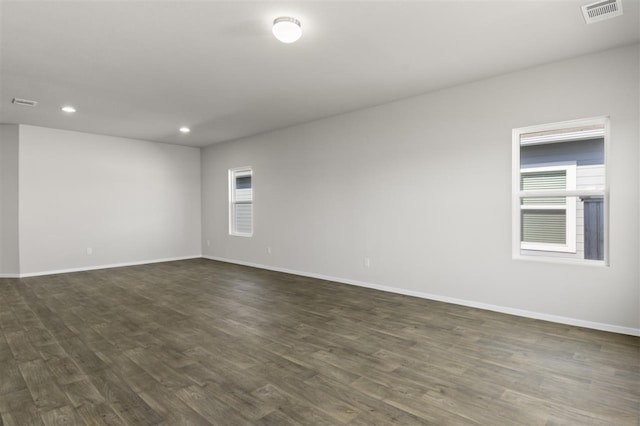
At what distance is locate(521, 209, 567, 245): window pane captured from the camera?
3.79m

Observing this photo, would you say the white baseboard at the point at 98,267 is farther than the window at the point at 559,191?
Yes

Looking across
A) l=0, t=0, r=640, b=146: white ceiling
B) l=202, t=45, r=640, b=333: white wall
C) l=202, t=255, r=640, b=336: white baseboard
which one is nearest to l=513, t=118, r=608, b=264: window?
l=202, t=45, r=640, b=333: white wall

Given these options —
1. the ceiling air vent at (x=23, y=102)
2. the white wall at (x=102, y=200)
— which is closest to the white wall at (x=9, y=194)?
the white wall at (x=102, y=200)

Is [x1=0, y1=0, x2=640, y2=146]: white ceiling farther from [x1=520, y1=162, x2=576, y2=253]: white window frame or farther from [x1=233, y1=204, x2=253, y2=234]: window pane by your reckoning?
[x1=233, y1=204, x2=253, y2=234]: window pane

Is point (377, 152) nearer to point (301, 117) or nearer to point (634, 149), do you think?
point (301, 117)

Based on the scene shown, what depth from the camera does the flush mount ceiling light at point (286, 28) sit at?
262 centimetres

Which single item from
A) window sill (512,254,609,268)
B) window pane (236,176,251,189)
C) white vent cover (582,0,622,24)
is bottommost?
window sill (512,254,609,268)

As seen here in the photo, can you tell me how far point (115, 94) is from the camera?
436cm

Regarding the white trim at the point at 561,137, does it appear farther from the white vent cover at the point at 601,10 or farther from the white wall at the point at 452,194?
the white vent cover at the point at 601,10

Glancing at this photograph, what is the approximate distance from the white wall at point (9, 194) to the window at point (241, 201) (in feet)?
12.1

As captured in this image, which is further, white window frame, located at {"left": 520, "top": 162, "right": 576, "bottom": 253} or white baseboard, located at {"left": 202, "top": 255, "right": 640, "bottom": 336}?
white window frame, located at {"left": 520, "top": 162, "right": 576, "bottom": 253}

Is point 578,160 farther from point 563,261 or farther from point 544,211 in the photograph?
point 563,261

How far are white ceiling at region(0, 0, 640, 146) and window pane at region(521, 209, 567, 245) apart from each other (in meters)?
1.61

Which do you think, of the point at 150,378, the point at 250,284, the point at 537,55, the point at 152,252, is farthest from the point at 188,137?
the point at 537,55
